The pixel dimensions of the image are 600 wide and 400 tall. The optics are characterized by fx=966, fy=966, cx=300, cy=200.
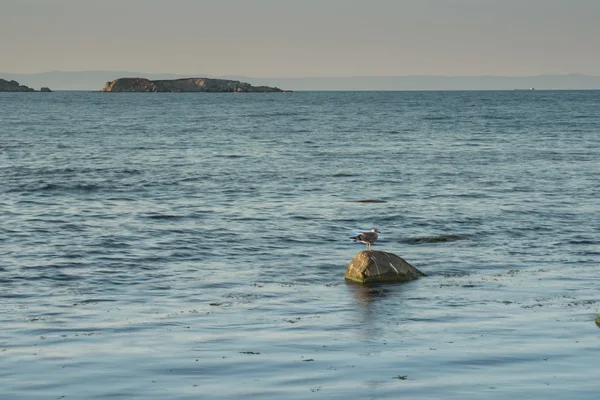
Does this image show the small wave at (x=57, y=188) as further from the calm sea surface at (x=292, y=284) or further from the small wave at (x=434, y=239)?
the small wave at (x=434, y=239)

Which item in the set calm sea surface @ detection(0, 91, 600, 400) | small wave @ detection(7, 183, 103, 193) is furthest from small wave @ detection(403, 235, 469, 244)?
small wave @ detection(7, 183, 103, 193)

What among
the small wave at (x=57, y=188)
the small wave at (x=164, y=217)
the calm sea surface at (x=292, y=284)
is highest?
the calm sea surface at (x=292, y=284)

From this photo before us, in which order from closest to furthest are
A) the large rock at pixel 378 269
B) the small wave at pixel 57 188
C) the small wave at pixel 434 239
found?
the large rock at pixel 378 269
the small wave at pixel 434 239
the small wave at pixel 57 188

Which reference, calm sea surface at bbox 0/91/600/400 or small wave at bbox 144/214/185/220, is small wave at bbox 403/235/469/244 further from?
small wave at bbox 144/214/185/220

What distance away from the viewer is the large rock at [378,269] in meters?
23.2

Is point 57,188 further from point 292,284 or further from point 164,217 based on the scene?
point 292,284

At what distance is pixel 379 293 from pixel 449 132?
76.5 m

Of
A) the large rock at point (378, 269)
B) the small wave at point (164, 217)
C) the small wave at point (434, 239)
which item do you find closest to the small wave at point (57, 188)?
the small wave at point (164, 217)

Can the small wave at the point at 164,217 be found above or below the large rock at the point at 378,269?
below

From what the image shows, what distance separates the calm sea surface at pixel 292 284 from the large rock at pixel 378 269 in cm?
51

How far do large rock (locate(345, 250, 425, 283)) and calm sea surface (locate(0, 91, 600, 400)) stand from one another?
1.67ft

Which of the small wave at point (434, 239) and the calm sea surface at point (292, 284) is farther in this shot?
the small wave at point (434, 239)

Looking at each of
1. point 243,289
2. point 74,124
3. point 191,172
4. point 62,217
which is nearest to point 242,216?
point 62,217

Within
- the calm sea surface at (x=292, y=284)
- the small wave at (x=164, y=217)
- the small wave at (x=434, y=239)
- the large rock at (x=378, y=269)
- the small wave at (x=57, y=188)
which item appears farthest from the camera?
the small wave at (x=57, y=188)
